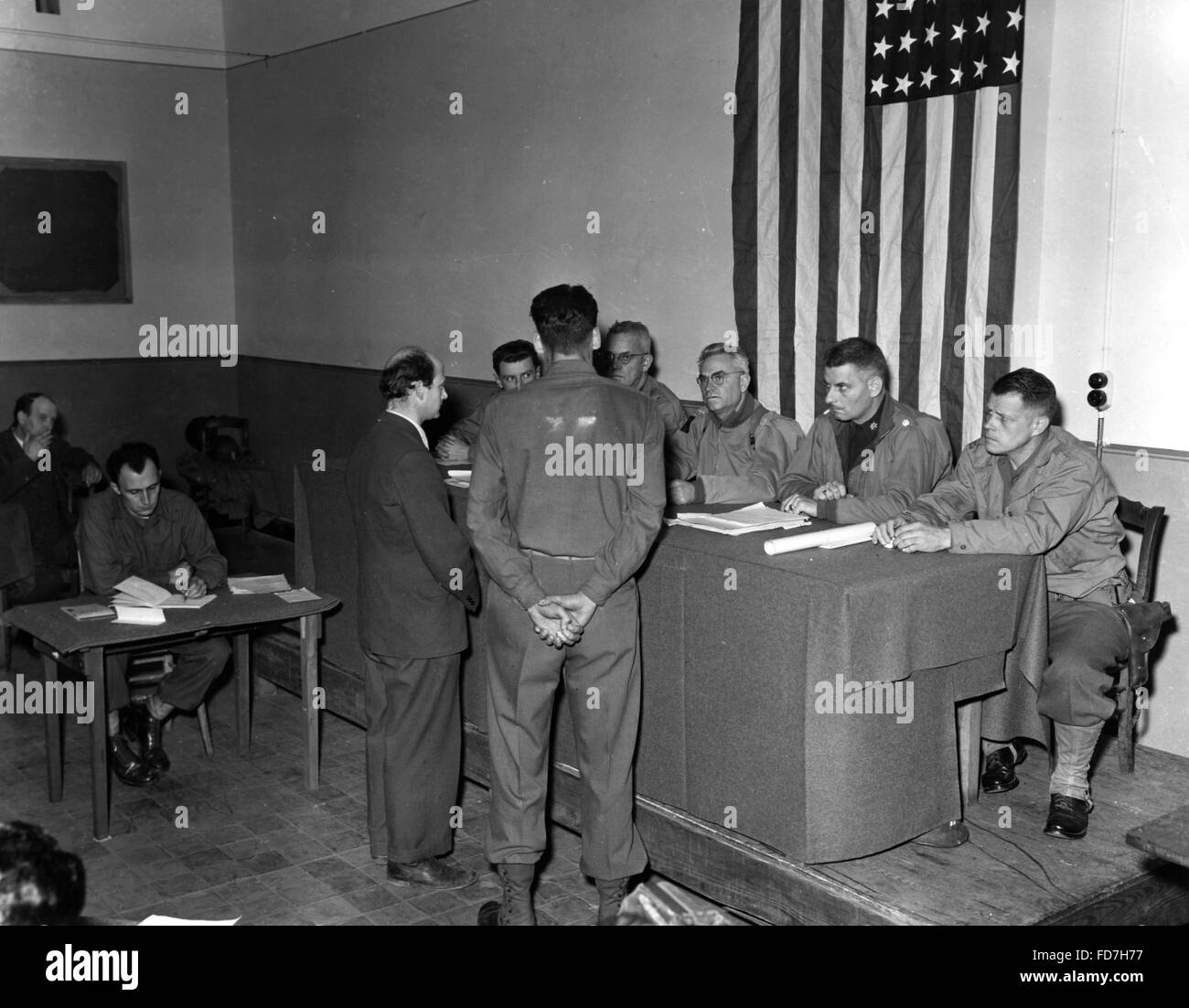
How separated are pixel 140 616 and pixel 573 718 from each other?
1929 mm

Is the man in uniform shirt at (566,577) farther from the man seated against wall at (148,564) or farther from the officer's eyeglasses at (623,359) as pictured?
the officer's eyeglasses at (623,359)

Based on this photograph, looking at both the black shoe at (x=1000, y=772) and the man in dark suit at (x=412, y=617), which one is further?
the black shoe at (x=1000, y=772)

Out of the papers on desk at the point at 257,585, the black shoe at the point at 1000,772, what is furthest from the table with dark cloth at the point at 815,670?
the papers on desk at the point at 257,585

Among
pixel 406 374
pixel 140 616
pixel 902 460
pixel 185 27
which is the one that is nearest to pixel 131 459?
pixel 140 616

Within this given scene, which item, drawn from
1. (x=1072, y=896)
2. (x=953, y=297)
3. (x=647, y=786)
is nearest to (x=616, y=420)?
(x=647, y=786)

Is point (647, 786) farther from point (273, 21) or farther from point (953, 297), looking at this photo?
point (273, 21)

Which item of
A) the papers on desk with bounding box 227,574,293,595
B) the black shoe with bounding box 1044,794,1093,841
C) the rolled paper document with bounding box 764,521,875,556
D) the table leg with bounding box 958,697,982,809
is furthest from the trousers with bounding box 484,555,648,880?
the papers on desk with bounding box 227,574,293,595

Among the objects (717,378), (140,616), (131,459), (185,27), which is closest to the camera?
(140,616)

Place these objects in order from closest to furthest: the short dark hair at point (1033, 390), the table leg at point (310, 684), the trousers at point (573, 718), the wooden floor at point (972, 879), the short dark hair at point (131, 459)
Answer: the wooden floor at point (972, 879), the trousers at point (573, 718), the short dark hair at point (1033, 390), the table leg at point (310, 684), the short dark hair at point (131, 459)

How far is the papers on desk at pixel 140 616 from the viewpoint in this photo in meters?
4.69

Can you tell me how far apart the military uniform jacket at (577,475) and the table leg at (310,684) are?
1.62m

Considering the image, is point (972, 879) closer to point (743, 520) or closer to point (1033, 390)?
point (743, 520)

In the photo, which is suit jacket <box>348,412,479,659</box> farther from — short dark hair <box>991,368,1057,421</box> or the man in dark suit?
short dark hair <box>991,368,1057,421</box>

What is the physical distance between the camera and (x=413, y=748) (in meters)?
4.24
